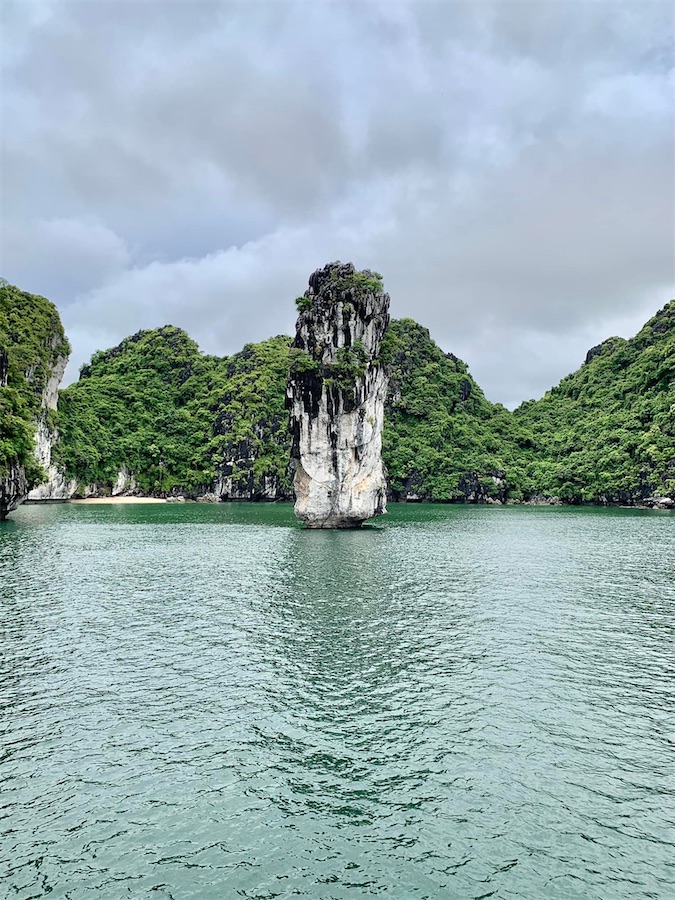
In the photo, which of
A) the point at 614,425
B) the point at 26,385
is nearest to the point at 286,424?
the point at 26,385

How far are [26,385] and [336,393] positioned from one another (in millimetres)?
38111

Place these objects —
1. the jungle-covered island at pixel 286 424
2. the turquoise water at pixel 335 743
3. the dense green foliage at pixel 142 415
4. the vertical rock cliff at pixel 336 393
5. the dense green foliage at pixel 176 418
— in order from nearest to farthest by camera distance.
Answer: the turquoise water at pixel 335 743 → the vertical rock cliff at pixel 336 393 → the jungle-covered island at pixel 286 424 → the dense green foliage at pixel 142 415 → the dense green foliage at pixel 176 418

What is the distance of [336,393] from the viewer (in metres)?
45.2

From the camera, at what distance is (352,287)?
45125 mm

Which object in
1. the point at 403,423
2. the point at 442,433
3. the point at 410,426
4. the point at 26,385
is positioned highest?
the point at 403,423

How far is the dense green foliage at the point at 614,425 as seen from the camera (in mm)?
86125

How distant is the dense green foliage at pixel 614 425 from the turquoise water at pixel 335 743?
73.1 m

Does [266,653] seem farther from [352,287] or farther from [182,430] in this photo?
[182,430]

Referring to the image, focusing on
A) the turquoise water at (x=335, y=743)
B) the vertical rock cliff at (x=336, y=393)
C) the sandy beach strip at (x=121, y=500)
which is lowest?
the turquoise water at (x=335, y=743)

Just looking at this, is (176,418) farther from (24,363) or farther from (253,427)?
(24,363)

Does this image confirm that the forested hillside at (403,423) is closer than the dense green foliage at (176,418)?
Yes

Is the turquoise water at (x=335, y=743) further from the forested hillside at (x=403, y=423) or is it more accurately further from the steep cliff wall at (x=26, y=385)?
the forested hillside at (x=403, y=423)

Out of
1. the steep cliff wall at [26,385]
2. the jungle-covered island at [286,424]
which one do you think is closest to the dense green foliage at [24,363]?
the steep cliff wall at [26,385]

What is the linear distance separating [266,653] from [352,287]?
117 feet
